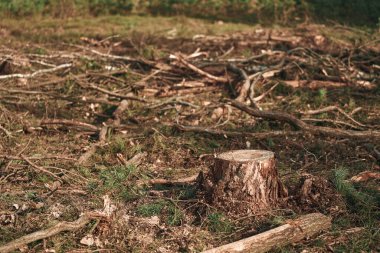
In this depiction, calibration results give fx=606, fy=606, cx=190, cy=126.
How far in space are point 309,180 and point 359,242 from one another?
698 millimetres

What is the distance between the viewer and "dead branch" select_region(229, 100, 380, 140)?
22.1 feet

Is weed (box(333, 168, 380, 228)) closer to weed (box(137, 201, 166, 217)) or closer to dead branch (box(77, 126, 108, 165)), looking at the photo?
weed (box(137, 201, 166, 217))

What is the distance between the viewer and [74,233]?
4.48m

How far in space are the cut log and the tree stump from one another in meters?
0.34

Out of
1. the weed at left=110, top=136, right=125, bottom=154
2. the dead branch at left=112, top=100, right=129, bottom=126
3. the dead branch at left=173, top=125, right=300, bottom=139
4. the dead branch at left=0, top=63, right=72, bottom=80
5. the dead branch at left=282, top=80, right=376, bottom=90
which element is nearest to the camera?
the weed at left=110, top=136, right=125, bottom=154

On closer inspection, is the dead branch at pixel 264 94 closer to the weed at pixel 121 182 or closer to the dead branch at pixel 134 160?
the dead branch at pixel 134 160

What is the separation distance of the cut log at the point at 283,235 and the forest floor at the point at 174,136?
68 millimetres

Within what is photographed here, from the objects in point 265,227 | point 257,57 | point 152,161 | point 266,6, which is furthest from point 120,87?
point 266,6

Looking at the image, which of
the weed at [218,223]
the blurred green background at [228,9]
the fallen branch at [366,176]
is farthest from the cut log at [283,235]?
the blurred green background at [228,9]

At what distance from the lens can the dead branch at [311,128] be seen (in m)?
6.74

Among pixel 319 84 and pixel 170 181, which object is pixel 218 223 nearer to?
pixel 170 181

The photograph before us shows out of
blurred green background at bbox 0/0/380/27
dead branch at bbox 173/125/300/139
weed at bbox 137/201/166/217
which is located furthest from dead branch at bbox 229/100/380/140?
blurred green background at bbox 0/0/380/27

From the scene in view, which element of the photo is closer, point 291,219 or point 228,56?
point 291,219

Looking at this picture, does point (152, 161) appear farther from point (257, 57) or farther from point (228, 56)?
point (228, 56)
